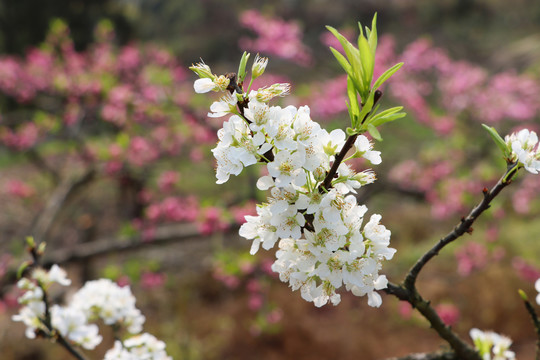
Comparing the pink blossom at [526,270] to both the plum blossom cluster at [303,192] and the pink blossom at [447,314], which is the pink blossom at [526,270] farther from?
the plum blossom cluster at [303,192]

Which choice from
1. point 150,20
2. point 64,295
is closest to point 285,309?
point 64,295

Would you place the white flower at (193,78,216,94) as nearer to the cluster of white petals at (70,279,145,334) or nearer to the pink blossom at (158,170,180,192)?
the cluster of white petals at (70,279,145,334)

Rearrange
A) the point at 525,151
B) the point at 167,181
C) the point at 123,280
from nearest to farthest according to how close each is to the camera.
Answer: the point at 525,151 → the point at 123,280 → the point at 167,181

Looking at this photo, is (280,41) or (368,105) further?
(280,41)

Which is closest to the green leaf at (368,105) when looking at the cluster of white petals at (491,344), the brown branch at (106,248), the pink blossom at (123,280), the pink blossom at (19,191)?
the cluster of white petals at (491,344)

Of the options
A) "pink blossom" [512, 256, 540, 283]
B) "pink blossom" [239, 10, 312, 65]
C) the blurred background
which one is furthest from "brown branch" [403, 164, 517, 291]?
"pink blossom" [239, 10, 312, 65]

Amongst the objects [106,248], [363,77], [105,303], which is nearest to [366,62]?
[363,77]

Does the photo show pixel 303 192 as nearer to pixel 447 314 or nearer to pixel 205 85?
pixel 205 85

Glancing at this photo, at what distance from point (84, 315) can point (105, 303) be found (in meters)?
0.07

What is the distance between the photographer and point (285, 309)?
5.49m

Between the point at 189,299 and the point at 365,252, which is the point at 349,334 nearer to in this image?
the point at 189,299

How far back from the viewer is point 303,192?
744 millimetres

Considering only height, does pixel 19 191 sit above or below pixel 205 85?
above

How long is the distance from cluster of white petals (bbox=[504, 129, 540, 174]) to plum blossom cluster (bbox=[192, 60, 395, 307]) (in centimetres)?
27
